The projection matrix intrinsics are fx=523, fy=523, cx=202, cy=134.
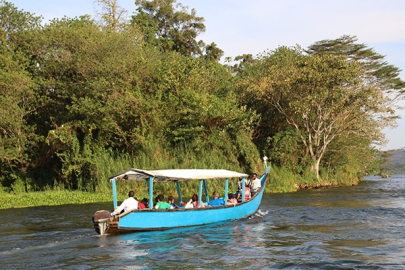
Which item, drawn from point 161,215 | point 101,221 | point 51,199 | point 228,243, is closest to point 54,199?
point 51,199

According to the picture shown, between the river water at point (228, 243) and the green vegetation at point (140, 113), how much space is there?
996 cm

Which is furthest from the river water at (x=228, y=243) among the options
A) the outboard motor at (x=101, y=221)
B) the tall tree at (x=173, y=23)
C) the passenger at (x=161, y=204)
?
the tall tree at (x=173, y=23)

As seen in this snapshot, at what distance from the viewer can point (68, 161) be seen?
31750mm

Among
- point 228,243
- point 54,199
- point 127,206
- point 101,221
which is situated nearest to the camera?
point 228,243

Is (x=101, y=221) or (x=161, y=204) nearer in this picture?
(x=101, y=221)

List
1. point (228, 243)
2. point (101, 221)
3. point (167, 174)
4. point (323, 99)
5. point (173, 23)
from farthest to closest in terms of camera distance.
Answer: point (173, 23), point (323, 99), point (167, 174), point (101, 221), point (228, 243)

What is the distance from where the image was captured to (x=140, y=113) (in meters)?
31.2

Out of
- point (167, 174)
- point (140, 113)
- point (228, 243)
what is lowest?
point (228, 243)

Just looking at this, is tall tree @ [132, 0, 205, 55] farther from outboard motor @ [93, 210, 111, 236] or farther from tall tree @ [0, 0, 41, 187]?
outboard motor @ [93, 210, 111, 236]

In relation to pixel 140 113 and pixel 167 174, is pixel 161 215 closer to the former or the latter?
pixel 167 174

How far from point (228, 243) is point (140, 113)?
17730 mm

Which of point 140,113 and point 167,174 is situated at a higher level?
point 140,113

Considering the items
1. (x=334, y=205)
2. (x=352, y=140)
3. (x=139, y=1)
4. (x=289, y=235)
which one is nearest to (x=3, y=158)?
(x=334, y=205)

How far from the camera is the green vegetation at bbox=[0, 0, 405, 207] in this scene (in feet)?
102
